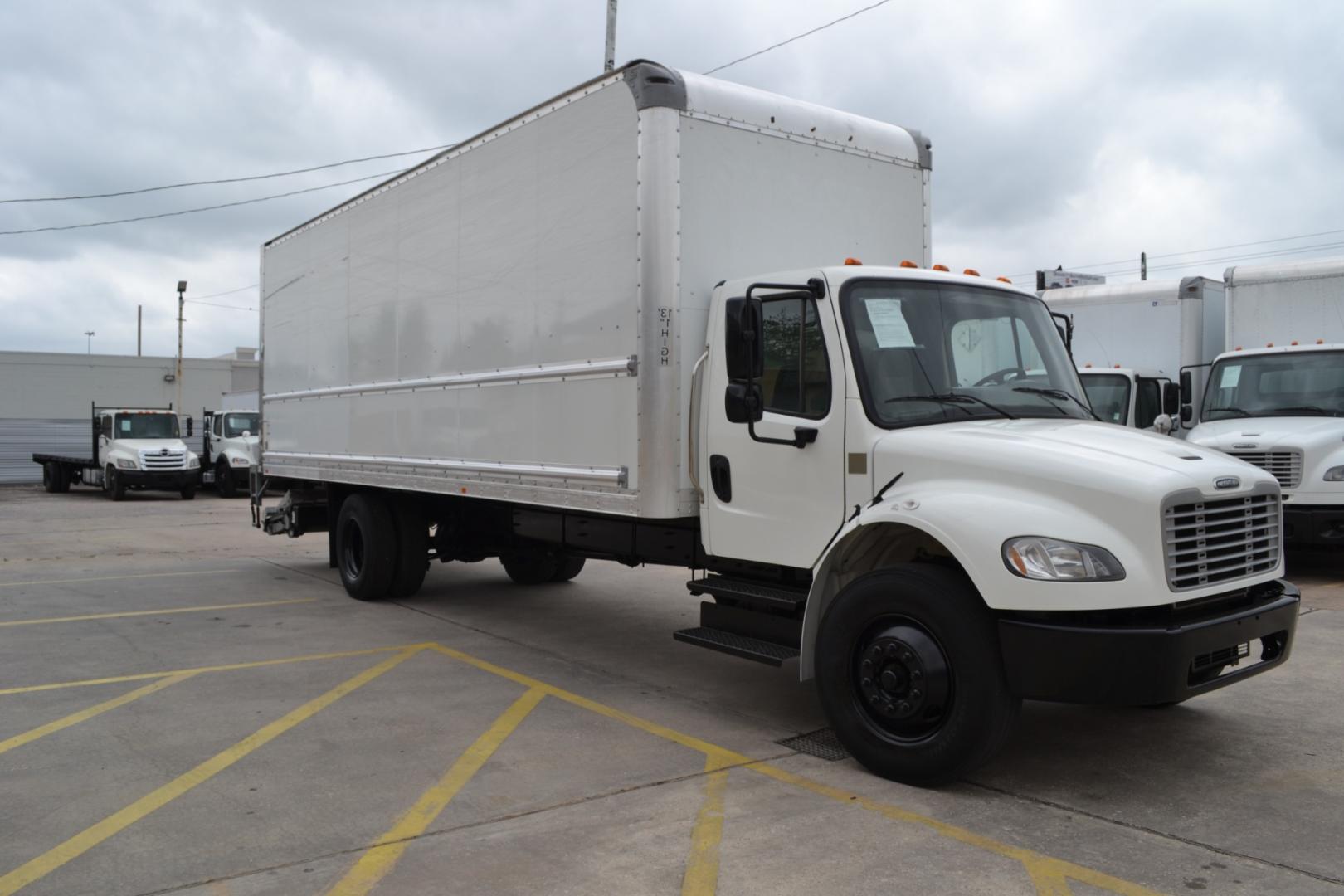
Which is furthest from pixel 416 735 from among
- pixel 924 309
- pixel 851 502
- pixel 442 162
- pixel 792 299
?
pixel 442 162

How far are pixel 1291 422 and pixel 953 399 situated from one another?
8.08m

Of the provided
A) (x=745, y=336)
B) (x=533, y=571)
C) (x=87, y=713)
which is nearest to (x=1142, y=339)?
(x=533, y=571)

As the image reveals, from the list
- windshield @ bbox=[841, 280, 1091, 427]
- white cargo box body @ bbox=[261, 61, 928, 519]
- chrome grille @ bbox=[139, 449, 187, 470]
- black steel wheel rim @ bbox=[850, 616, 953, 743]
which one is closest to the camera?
black steel wheel rim @ bbox=[850, 616, 953, 743]

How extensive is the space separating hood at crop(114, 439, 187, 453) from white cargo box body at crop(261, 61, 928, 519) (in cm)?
1983

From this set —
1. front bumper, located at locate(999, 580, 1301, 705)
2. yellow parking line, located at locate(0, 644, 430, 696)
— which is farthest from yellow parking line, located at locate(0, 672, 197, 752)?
front bumper, located at locate(999, 580, 1301, 705)

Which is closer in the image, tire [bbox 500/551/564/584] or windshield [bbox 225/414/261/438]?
tire [bbox 500/551/564/584]

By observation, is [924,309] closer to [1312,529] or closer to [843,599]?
[843,599]

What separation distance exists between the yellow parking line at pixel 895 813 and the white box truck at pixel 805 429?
292mm

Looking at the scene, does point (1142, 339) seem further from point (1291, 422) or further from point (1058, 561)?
point (1058, 561)

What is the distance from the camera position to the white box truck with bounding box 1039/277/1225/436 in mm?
13578

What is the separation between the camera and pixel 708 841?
4398 millimetres

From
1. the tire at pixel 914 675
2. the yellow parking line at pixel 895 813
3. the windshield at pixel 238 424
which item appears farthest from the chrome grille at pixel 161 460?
the tire at pixel 914 675

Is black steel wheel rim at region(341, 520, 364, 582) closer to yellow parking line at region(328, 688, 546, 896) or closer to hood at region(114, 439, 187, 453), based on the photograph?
yellow parking line at region(328, 688, 546, 896)

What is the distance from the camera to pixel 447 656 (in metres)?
8.05
